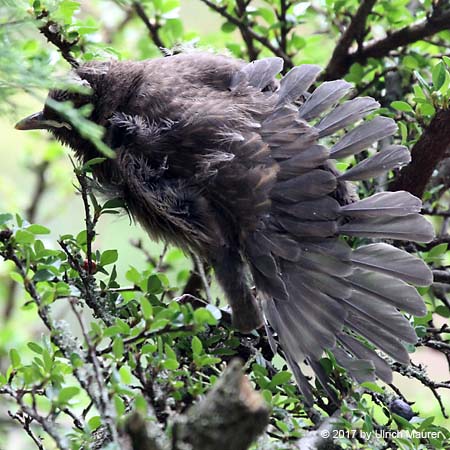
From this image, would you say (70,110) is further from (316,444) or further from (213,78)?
(213,78)

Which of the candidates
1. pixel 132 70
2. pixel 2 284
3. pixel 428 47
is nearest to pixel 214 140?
pixel 132 70

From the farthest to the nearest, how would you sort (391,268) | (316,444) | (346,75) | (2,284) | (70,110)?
1. (2,284)
2. (346,75)
3. (391,268)
4. (316,444)
5. (70,110)

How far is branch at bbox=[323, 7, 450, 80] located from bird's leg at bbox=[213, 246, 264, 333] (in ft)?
2.65

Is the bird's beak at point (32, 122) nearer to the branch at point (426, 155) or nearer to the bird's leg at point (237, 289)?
the bird's leg at point (237, 289)

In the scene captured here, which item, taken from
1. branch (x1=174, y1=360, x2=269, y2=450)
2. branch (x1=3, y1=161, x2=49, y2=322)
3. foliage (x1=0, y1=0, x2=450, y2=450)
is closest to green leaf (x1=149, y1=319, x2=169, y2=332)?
foliage (x1=0, y1=0, x2=450, y2=450)

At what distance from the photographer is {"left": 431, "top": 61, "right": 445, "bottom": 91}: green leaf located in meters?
1.83

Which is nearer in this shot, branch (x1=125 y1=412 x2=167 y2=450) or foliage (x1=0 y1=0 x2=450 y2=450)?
branch (x1=125 y1=412 x2=167 y2=450)

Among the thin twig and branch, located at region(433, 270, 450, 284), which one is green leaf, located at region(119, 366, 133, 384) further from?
the thin twig

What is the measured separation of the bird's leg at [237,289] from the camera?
5.89ft

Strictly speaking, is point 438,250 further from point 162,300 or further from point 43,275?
point 43,275

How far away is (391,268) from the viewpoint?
182 centimetres

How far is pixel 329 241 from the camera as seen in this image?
1891 millimetres

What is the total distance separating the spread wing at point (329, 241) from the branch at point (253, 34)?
1.72 feet

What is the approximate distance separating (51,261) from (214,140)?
0.59m
